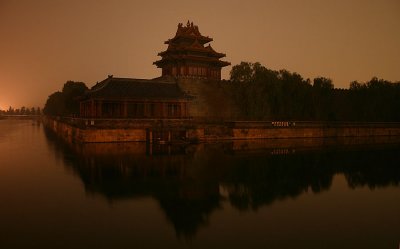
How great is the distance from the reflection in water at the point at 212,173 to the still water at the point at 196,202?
6cm

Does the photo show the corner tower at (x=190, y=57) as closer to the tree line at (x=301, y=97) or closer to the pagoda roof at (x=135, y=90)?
the tree line at (x=301, y=97)

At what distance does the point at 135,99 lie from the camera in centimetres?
3547

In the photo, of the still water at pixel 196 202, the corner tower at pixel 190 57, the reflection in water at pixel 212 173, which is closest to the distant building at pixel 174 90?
the corner tower at pixel 190 57

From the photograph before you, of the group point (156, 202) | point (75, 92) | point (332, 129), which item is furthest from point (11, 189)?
point (75, 92)

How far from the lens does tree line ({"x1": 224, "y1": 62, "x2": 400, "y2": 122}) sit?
42375 millimetres

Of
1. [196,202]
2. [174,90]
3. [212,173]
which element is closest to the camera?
[196,202]

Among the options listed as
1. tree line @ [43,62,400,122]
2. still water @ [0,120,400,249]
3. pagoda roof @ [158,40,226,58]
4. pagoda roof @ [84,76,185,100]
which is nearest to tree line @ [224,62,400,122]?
tree line @ [43,62,400,122]

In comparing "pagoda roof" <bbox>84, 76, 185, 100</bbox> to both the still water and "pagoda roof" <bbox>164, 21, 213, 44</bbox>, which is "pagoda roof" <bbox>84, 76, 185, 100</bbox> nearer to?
the still water

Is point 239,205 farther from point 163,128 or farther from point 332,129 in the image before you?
point 332,129

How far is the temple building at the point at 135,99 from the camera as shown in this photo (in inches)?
1364

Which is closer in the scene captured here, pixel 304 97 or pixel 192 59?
pixel 304 97

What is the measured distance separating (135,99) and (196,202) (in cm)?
2388

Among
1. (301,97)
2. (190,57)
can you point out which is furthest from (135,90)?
(301,97)

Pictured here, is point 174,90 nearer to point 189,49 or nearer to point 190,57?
point 190,57
